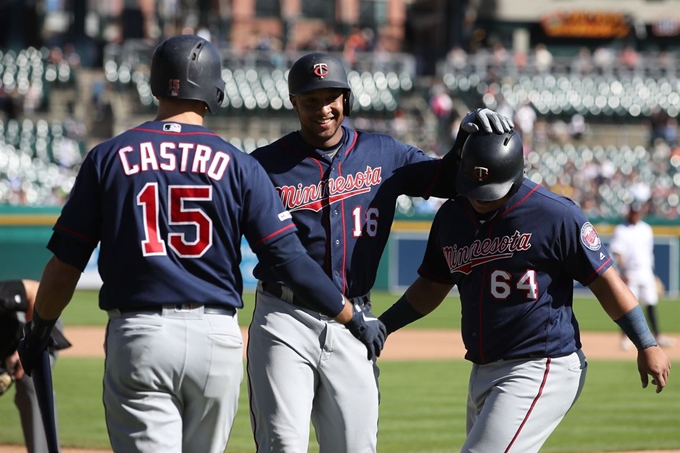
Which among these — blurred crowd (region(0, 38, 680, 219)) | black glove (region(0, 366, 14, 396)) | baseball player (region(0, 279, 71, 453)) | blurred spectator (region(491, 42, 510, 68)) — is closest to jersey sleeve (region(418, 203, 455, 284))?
baseball player (region(0, 279, 71, 453))

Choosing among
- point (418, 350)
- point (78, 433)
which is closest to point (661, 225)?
point (418, 350)

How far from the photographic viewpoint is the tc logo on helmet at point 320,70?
179 inches

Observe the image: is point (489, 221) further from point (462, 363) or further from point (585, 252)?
point (462, 363)

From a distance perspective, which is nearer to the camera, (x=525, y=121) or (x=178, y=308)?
(x=178, y=308)

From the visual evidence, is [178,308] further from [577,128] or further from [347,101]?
[577,128]

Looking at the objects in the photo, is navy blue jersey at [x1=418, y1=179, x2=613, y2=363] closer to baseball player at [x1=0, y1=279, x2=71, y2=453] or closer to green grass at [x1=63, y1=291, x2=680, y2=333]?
baseball player at [x1=0, y1=279, x2=71, y2=453]

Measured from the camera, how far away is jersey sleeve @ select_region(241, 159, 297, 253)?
3.79 meters

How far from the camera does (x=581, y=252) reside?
430 centimetres

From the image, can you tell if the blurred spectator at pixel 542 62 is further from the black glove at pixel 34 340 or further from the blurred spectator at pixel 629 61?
the black glove at pixel 34 340

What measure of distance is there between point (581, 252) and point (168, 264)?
163 cm

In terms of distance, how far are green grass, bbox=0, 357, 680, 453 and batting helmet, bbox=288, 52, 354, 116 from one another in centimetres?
355

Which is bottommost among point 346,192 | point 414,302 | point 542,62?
point 414,302

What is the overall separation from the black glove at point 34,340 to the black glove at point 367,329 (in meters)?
1.10

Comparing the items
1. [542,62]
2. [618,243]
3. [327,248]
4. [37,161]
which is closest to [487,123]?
[327,248]
